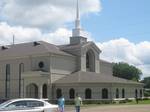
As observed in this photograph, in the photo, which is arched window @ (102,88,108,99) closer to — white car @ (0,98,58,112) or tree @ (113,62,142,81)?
white car @ (0,98,58,112)

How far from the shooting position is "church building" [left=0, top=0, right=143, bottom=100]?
2467 inches

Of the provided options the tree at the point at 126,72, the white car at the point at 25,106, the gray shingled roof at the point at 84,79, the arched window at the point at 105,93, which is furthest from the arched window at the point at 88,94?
the tree at the point at 126,72

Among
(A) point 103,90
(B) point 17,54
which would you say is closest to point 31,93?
(B) point 17,54

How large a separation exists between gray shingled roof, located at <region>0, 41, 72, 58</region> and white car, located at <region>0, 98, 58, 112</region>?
41077 mm

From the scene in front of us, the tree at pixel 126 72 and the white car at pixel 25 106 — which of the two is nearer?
the white car at pixel 25 106

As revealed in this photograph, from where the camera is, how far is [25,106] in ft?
75.6

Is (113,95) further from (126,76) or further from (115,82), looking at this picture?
(126,76)

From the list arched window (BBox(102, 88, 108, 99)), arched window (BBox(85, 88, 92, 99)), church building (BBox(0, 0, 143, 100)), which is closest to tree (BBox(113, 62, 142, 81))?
church building (BBox(0, 0, 143, 100))

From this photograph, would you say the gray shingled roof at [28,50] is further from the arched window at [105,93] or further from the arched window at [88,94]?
the arched window at [105,93]

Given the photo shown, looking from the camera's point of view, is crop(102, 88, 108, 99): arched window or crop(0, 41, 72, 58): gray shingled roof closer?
crop(102, 88, 108, 99): arched window

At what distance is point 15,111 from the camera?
2245 cm

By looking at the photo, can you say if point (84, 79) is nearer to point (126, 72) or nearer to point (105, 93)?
point (105, 93)

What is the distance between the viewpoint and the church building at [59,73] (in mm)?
62656

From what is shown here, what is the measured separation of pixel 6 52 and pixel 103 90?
20.9 metres
